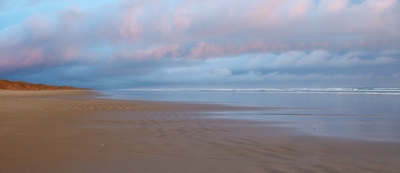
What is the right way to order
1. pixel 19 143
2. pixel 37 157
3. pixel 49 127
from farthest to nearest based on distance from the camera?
pixel 49 127, pixel 19 143, pixel 37 157

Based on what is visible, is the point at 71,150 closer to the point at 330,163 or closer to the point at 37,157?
the point at 37,157

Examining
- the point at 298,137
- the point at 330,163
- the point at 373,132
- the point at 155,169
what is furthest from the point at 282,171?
the point at 373,132

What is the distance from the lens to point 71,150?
6934mm

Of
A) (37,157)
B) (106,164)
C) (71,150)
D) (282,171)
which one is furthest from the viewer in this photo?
(71,150)

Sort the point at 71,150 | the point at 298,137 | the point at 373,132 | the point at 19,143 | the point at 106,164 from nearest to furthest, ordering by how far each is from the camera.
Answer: the point at 106,164, the point at 71,150, the point at 19,143, the point at 298,137, the point at 373,132

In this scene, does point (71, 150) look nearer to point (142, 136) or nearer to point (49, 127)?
point (142, 136)

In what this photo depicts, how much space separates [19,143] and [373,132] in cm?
960

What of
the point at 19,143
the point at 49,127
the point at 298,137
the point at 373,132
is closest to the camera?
the point at 19,143

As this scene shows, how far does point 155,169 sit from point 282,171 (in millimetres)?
2102

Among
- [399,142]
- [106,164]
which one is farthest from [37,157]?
[399,142]

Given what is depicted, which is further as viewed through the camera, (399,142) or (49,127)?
(49,127)

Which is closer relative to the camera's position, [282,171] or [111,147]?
[282,171]

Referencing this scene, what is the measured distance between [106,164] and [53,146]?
7.46 feet

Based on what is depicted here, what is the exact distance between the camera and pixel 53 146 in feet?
24.1
